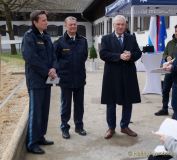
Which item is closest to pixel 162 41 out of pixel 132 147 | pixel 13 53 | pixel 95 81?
pixel 95 81

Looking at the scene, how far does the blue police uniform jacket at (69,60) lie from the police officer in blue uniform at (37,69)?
1.53 feet

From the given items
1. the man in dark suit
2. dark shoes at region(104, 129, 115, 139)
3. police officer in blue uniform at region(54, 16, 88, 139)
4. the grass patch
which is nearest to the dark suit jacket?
the man in dark suit

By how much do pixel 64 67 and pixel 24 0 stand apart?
81.9 ft

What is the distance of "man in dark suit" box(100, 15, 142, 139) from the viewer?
18.5ft

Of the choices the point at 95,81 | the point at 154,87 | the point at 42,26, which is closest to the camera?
the point at 42,26

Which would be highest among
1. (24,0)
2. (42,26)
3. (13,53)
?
(24,0)

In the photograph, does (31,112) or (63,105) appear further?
(63,105)

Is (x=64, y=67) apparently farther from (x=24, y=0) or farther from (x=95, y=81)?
(x=24, y=0)

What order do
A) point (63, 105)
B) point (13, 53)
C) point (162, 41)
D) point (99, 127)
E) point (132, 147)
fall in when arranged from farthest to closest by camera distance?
1. point (13, 53)
2. point (162, 41)
3. point (99, 127)
4. point (63, 105)
5. point (132, 147)

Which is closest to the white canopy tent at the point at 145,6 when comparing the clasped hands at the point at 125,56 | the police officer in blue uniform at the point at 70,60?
the police officer in blue uniform at the point at 70,60

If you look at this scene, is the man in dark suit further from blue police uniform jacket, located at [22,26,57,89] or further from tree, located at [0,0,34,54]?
tree, located at [0,0,34,54]

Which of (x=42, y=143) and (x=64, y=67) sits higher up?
(x=64, y=67)

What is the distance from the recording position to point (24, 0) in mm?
29625

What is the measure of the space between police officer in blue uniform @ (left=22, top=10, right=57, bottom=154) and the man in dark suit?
89 centimetres
